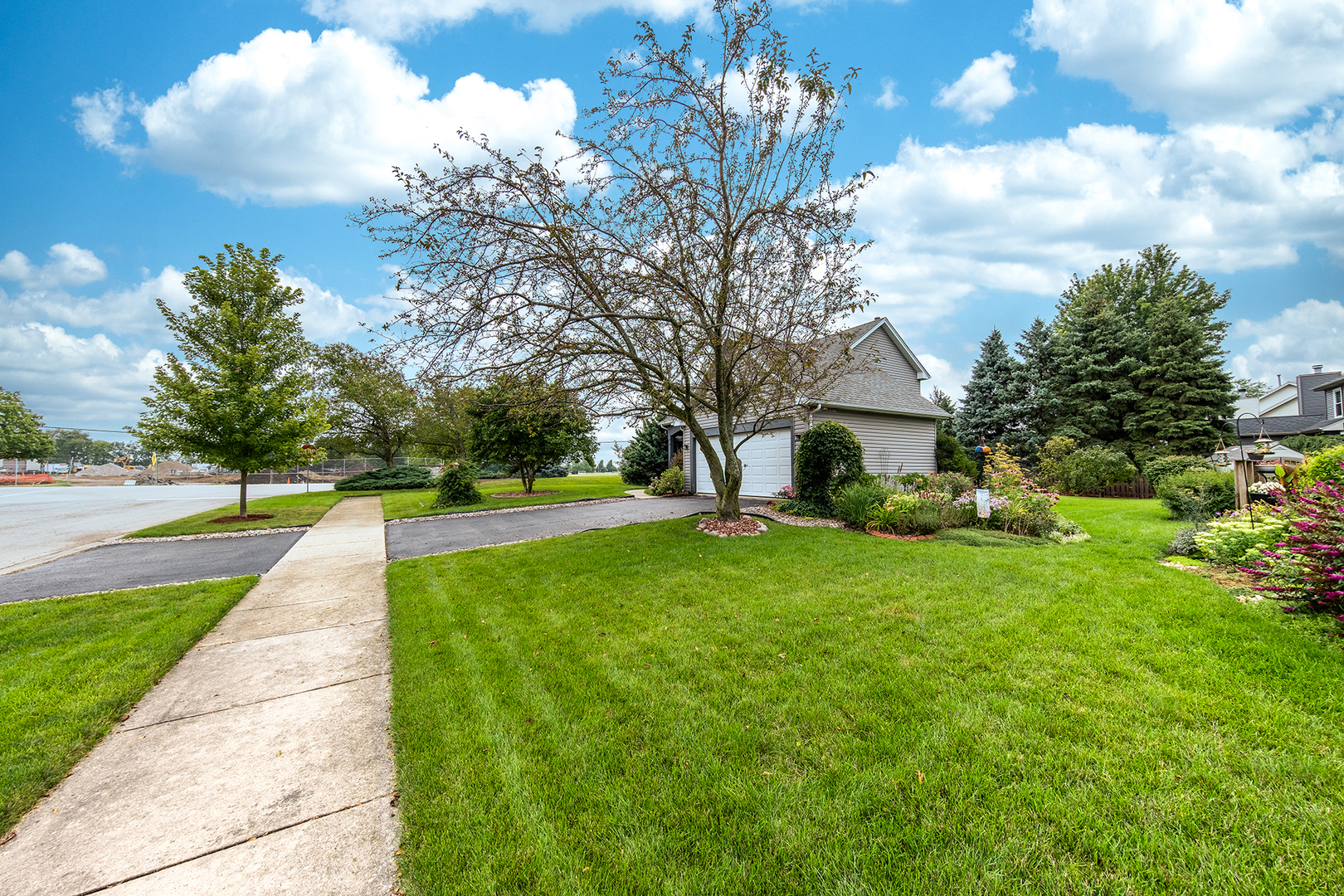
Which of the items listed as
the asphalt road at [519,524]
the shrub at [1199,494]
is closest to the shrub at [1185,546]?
the shrub at [1199,494]

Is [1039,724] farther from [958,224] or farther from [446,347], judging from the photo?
[958,224]

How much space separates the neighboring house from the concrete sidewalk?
2804 centimetres

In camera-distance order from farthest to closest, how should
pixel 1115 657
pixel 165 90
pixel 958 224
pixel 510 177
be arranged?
pixel 958 224 < pixel 165 90 < pixel 510 177 < pixel 1115 657

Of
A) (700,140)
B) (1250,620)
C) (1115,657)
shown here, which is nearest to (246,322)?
(700,140)

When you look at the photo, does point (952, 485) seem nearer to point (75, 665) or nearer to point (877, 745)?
point (877, 745)

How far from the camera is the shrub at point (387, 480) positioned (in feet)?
75.9

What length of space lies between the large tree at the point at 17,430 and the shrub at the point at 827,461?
49.8m

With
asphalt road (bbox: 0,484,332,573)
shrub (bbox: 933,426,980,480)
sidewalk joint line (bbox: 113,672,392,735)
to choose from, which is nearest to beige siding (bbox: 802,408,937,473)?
shrub (bbox: 933,426,980,480)

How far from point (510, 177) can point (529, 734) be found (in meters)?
6.51

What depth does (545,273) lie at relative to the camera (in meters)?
6.93

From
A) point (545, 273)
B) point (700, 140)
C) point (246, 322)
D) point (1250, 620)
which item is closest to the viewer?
point (1250, 620)

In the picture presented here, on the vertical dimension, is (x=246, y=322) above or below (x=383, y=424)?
above

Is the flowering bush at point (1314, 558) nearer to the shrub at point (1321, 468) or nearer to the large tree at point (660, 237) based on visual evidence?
the shrub at point (1321, 468)

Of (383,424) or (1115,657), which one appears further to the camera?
(383,424)
